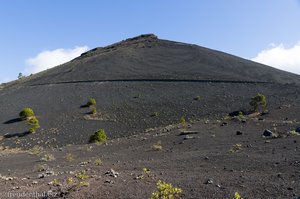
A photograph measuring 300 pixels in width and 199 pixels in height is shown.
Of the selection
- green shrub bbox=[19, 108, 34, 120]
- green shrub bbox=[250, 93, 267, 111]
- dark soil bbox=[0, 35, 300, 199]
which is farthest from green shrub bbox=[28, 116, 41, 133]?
green shrub bbox=[250, 93, 267, 111]

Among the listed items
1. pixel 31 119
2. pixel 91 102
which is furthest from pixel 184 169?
pixel 91 102

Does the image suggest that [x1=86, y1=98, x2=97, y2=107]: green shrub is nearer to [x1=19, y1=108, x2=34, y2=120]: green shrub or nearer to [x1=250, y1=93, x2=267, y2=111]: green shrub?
[x1=19, y1=108, x2=34, y2=120]: green shrub

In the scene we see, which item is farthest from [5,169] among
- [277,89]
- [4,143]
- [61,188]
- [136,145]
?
[277,89]

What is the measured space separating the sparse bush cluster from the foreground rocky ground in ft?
53.6

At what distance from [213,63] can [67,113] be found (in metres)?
28.4

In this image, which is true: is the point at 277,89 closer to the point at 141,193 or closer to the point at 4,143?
the point at 4,143

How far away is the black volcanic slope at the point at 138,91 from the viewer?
3482 cm

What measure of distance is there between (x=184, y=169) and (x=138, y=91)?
34964mm

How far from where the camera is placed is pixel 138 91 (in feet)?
153

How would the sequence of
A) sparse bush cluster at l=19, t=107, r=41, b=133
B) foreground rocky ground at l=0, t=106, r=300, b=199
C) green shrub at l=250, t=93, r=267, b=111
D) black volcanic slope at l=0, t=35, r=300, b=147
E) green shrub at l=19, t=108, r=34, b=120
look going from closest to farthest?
foreground rocky ground at l=0, t=106, r=300, b=199 < green shrub at l=250, t=93, r=267, b=111 < black volcanic slope at l=0, t=35, r=300, b=147 < sparse bush cluster at l=19, t=107, r=41, b=133 < green shrub at l=19, t=108, r=34, b=120

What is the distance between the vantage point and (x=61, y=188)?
940cm

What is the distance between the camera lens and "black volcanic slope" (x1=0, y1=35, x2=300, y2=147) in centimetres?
3482

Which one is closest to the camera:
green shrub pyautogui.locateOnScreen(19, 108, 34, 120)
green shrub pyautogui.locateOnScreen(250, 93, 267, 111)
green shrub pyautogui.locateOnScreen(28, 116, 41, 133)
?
green shrub pyautogui.locateOnScreen(250, 93, 267, 111)

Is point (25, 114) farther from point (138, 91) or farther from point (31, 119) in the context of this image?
point (138, 91)
